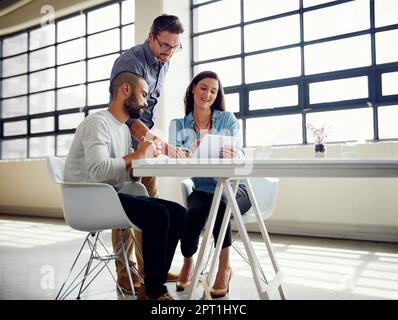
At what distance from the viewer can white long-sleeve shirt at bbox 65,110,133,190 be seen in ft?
5.52

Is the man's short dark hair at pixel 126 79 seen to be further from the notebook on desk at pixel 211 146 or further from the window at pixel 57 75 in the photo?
the window at pixel 57 75

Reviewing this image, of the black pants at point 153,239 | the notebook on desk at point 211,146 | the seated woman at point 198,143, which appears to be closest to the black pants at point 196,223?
→ the seated woman at point 198,143

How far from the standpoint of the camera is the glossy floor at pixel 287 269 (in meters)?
2.08

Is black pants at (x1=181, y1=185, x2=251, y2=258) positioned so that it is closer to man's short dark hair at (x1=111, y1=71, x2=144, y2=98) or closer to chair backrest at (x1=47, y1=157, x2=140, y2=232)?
chair backrest at (x1=47, y1=157, x2=140, y2=232)

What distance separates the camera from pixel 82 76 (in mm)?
6000

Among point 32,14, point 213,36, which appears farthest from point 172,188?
point 32,14

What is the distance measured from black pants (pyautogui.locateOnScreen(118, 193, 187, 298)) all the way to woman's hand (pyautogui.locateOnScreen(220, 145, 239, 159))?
14.1 inches

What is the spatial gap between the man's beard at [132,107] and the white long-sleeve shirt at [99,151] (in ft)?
0.24

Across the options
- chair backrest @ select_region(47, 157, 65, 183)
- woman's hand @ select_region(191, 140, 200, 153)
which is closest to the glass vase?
woman's hand @ select_region(191, 140, 200, 153)

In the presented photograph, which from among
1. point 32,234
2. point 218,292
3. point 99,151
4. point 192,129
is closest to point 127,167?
point 99,151

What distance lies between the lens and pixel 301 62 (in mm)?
3963

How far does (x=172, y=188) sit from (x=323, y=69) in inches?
79.1

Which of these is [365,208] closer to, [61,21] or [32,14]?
[61,21]

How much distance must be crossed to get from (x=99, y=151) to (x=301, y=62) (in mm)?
2843
